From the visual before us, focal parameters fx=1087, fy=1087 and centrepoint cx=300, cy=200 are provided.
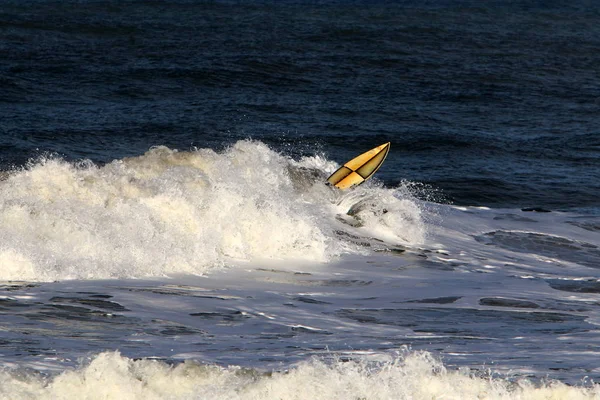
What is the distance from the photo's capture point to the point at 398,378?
689 cm

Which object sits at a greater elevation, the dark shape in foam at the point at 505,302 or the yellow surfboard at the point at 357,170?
the yellow surfboard at the point at 357,170

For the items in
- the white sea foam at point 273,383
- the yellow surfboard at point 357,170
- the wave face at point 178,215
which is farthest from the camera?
the yellow surfboard at point 357,170

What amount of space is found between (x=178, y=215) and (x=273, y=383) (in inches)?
245

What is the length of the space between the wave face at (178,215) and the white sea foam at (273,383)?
3644 mm

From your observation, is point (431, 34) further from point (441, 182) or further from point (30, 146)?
point (30, 146)

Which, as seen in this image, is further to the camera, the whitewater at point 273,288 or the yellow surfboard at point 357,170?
the yellow surfboard at point 357,170

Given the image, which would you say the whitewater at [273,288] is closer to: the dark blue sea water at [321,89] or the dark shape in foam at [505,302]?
the dark shape in foam at [505,302]

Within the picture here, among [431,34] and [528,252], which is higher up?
[431,34]

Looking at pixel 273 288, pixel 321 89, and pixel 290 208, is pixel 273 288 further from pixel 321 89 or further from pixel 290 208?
pixel 321 89

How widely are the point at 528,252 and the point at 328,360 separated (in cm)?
768

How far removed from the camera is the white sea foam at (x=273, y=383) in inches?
254

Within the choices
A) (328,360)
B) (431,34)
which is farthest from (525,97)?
(328,360)

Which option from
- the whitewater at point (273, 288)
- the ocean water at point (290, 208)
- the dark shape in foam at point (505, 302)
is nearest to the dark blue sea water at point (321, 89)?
the ocean water at point (290, 208)

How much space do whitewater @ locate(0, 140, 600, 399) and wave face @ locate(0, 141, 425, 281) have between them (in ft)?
0.09
